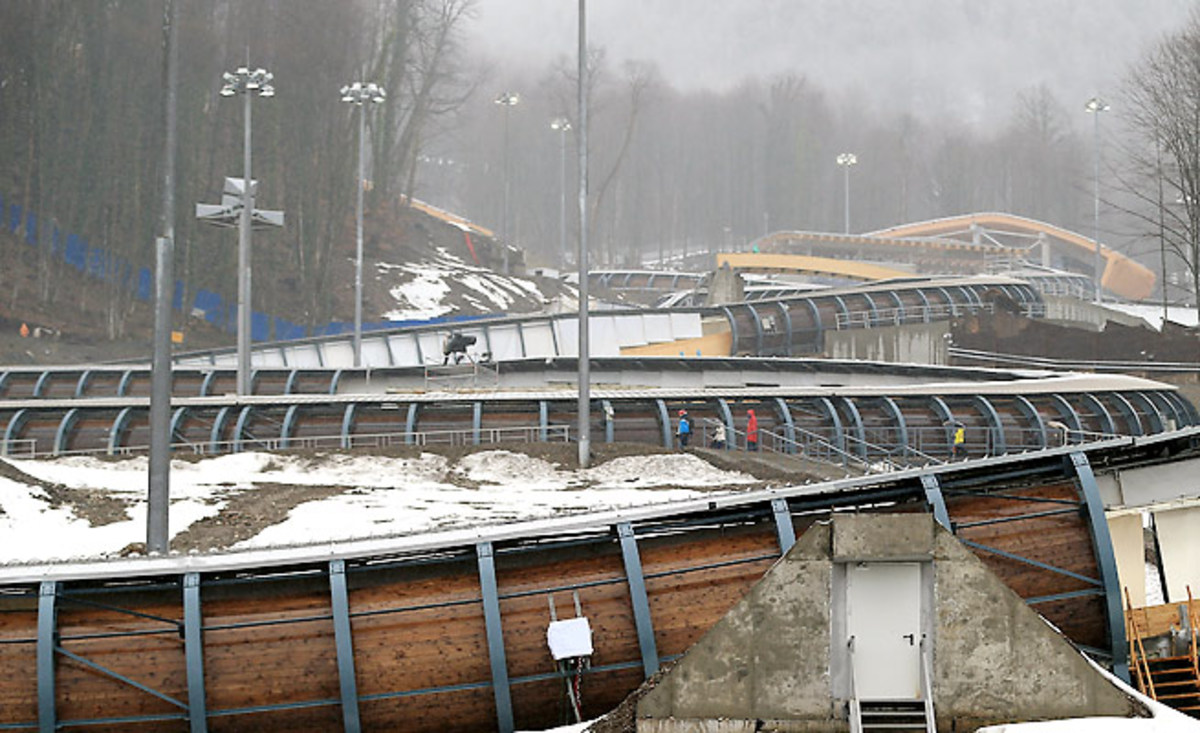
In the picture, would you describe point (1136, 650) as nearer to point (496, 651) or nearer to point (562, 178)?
point (496, 651)

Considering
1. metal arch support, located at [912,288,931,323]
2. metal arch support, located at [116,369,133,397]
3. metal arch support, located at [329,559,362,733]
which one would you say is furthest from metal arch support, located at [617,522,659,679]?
metal arch support, located at [912,288,931,323]

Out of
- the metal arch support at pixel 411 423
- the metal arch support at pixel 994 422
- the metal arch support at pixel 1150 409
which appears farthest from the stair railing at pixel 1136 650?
the metal arch support at pixel 411 423

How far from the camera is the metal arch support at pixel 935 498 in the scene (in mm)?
15922

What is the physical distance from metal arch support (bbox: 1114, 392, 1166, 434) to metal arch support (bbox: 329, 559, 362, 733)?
26.8 m

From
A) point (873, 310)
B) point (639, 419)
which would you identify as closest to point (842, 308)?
point (873, 310)

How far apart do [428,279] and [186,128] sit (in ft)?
73.2

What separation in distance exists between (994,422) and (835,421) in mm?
4049

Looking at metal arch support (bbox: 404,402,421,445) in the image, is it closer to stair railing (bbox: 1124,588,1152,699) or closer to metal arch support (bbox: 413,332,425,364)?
stair railing (bbox: 1124,588,1152,699)

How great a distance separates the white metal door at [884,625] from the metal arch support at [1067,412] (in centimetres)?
2230

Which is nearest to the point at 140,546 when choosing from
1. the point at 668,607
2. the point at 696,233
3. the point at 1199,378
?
the point at 668,607

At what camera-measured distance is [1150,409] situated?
119 ft

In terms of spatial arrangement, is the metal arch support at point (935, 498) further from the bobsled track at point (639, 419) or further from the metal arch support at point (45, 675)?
the bobsled track at point (639, 419)

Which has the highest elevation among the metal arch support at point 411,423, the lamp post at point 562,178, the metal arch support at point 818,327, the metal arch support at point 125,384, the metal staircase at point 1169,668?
the lamp post at point 562,178

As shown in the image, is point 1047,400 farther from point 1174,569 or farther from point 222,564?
point 222,564
